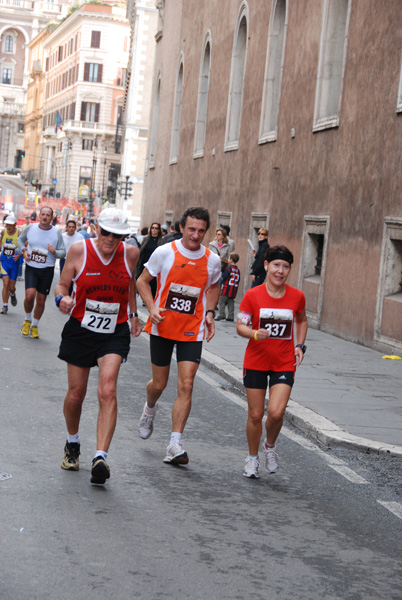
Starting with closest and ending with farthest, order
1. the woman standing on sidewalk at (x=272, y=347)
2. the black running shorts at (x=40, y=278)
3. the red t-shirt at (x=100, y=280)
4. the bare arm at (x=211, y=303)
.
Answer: the red t-shirt at (x=100, y=280)
the woman standing on sidewalk at (x=272, y=347)
the bare arm at (x=211, y=303)
the black running shorts at (x=40, y=278)

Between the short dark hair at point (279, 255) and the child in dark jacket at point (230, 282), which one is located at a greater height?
the short dark hair at point (279, 255)

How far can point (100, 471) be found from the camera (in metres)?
6.56

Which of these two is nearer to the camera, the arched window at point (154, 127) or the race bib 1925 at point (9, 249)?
the race bib 1925 at point (9, 249)

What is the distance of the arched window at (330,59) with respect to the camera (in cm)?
2095

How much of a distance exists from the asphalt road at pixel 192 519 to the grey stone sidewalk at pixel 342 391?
0.30 metres

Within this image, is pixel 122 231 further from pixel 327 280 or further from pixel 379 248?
pixel 327 280

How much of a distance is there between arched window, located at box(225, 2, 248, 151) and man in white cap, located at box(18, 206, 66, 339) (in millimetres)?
14784

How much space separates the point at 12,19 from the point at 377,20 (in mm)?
135533

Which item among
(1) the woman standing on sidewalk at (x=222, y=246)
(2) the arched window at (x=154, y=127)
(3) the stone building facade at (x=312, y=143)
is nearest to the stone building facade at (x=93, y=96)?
(2) the arched window at (x=154, y=127)

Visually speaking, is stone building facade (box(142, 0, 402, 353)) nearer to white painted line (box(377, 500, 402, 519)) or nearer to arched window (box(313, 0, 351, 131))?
arched window (box(313, 0, 351, 131))

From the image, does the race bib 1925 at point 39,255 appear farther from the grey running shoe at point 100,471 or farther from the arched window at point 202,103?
the arched window at point 202,103

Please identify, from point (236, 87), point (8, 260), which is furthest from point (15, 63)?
point (8, 260)

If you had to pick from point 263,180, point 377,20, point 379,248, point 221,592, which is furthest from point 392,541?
point 263,180

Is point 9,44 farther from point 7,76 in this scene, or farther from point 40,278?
point 40,278
